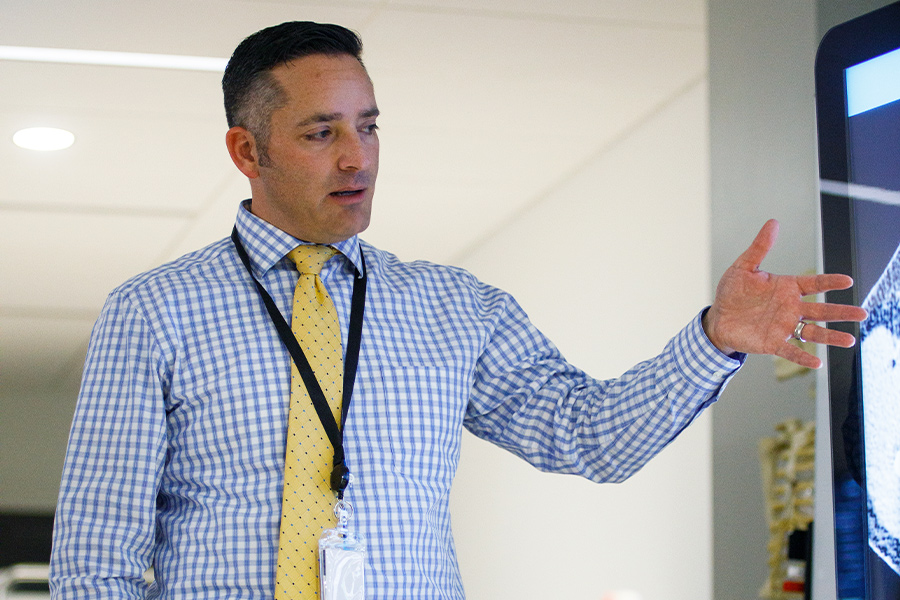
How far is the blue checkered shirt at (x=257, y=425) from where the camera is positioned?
1188 millimetres

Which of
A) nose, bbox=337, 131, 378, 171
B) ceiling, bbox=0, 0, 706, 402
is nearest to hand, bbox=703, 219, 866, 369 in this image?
nose, bbox=337, 131, 378, 171

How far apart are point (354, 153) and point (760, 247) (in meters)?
0.50

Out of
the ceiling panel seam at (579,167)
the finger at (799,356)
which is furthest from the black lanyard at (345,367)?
the ceiling panel seam at (579,167)

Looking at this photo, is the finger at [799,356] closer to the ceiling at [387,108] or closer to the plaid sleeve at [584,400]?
the plaid sleeve at [584,400]

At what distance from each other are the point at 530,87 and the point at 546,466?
70.1 inches

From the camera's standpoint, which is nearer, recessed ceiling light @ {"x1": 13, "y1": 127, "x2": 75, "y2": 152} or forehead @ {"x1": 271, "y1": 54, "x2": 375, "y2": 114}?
forehead @ {"x1": 271, "y1": 54, "x2": 375, "y2": 114}

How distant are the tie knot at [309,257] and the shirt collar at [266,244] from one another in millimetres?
10

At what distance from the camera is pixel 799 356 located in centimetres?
104

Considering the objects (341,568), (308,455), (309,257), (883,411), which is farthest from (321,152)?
(883,411)

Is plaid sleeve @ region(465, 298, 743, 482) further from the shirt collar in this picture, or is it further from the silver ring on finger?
the shirt collar

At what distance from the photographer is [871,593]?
3.04ft

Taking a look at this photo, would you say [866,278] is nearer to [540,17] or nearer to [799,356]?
[799,356]

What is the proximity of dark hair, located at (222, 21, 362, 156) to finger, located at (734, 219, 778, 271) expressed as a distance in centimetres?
60

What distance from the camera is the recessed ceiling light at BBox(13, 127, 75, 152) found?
3.29 meters
